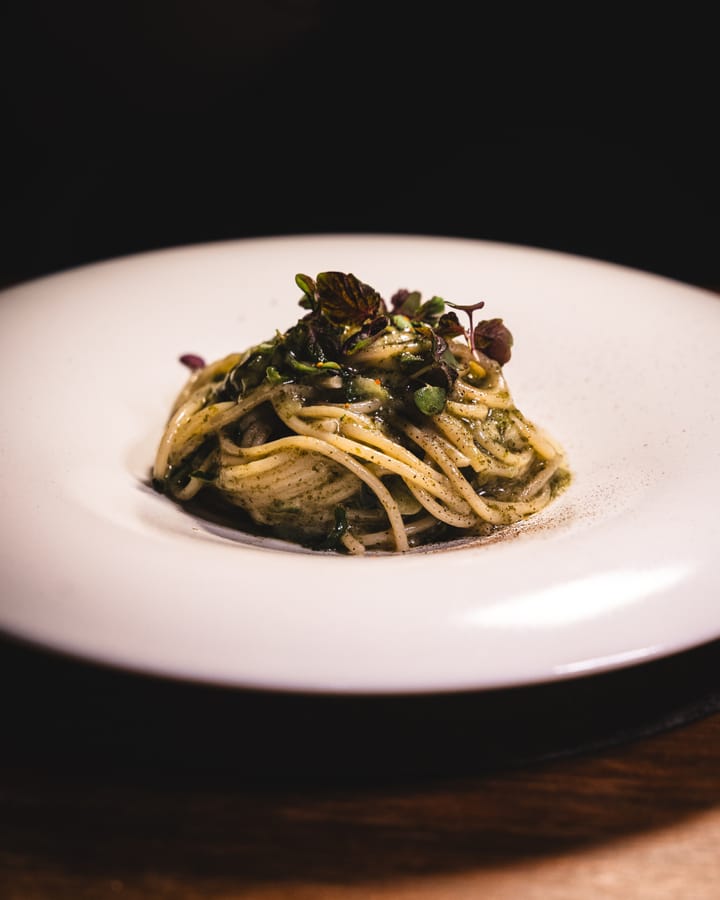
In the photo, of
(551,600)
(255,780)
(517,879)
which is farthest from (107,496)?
(517,879)

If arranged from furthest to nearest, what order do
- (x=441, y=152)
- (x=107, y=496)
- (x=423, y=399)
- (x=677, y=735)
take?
1. (x=441, y=152)
2. (x=423, y=399)
3. (x=107, y=496)
4. (x=677, y=735)

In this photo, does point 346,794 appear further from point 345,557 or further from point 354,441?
point 354,441

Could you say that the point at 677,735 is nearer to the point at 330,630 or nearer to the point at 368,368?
the point at 330,630

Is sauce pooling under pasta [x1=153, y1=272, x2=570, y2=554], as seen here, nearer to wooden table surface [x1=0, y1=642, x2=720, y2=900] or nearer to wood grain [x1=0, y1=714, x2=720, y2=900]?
wooden table surface [x1=0, y1=642, x2=720, y2=900]

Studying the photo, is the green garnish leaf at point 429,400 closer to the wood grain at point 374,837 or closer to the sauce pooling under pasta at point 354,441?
the sauce pooling under pasta at point 354,441

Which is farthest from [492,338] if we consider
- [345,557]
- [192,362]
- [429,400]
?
[192,362]

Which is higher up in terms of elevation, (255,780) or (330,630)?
(330,630)

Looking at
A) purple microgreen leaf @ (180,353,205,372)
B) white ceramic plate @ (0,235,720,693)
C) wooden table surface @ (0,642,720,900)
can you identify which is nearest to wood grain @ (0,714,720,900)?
wooden table surface @ (0,642,720,900)
